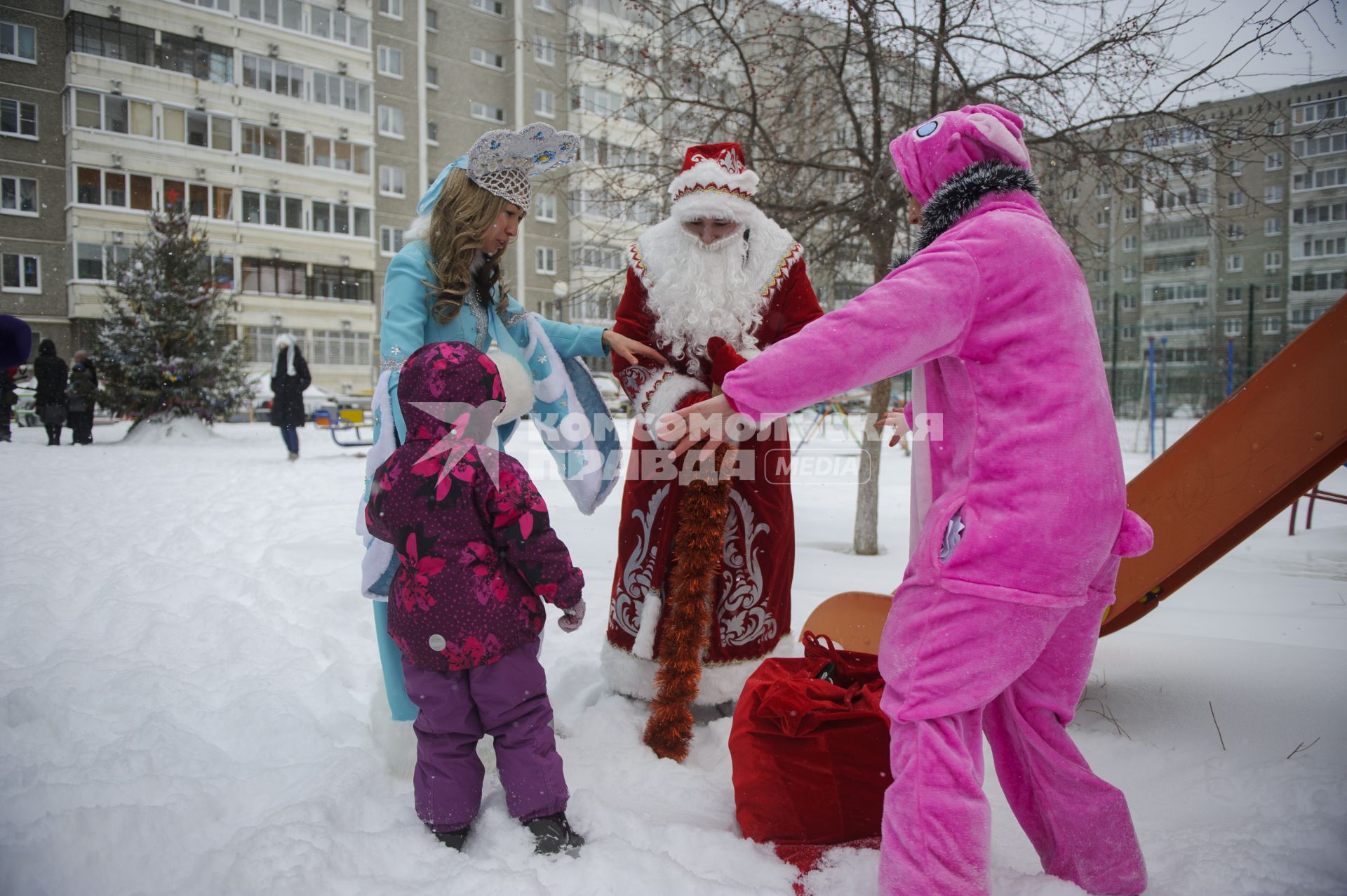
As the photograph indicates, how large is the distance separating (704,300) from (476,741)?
5.80 feet

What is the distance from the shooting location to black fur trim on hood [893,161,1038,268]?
1.74m

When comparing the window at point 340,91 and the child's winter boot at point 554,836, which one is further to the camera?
the window at point 340,91

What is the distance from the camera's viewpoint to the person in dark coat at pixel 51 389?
374cm

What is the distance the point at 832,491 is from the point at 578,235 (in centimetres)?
1994

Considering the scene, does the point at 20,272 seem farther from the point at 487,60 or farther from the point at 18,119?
the point at 487,60

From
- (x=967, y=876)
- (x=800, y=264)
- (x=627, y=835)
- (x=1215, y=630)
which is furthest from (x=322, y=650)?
(x=1215, y=630)

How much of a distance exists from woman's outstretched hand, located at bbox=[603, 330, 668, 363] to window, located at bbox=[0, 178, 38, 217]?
2544 millimetres

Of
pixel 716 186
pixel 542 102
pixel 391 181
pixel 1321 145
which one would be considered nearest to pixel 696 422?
pixel 716 186

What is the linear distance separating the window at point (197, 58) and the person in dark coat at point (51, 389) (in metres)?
3.34

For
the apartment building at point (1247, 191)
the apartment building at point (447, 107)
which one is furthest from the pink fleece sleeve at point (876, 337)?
the apartment building at point (447, 107)

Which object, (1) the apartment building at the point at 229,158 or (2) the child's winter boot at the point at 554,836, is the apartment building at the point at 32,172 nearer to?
(1) the apartment building at the point at 229,158

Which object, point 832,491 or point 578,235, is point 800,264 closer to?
point 832,491

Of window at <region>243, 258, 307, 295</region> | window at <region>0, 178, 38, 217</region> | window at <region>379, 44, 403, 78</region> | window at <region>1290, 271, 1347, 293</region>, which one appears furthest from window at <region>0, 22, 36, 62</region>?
window at <region>379, 44, 403, 78</region>

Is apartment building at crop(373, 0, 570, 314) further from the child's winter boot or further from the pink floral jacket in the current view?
the child's winter boot
